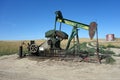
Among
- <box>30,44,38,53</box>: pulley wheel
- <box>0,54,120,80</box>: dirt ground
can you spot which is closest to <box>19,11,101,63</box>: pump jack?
<box>30,44,38,53</box>: pulley wheel

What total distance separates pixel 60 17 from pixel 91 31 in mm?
2990

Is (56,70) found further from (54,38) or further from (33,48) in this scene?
(54,38)

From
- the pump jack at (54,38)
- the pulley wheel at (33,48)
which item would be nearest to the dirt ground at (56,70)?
the pulley wheel at (33,48)

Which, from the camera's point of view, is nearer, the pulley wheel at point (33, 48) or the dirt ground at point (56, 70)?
the dirt ground at point (56, 70)

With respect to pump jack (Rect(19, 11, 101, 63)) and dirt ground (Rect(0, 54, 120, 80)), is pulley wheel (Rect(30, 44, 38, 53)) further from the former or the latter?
dirt ground (Rect(0, 54, 120, 80))

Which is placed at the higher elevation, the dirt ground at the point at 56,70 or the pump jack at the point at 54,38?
the pump jack at the point at 54,38

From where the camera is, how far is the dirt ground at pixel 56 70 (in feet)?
35.7

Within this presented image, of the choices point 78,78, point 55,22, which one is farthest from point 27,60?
point 78,78

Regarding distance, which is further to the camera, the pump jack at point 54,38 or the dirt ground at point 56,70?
the pump jack at point 54,38

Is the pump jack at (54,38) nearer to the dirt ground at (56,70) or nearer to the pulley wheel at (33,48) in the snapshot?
the pulley wheel at (33,48)

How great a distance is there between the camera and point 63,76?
11.2m

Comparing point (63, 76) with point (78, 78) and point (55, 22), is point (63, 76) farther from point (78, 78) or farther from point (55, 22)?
point (55, 22)

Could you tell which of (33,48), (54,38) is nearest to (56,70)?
(33,48)

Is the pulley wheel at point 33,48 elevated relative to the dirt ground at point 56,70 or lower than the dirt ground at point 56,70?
elevated
